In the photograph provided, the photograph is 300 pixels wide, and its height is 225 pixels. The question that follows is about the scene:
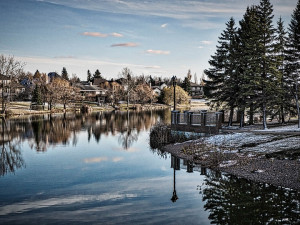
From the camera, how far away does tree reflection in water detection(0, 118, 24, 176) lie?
58.3 ft

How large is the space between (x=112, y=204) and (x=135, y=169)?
6.16 metres

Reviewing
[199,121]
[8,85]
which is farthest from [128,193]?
[8,85]

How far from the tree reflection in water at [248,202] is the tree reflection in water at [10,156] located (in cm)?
1170

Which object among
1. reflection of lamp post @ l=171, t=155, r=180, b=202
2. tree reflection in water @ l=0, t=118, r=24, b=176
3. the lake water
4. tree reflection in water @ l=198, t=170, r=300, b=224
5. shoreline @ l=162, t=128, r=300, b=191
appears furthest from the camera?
tree reflection in water @ l=0, t=118, r=24, b=176

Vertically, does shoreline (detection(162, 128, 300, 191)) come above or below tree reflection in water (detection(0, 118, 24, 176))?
above

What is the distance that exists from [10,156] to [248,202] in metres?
17.4

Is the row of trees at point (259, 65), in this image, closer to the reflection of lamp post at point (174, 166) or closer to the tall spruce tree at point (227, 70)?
the tall spruce tree at point (227, 70)

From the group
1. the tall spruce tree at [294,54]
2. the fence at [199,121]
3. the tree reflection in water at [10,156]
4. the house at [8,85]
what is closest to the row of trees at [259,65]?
the tall spruce tree at [294,54]

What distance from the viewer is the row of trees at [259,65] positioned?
25.1 metres

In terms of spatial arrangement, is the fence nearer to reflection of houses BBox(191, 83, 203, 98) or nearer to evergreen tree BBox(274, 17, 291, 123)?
evergreen tree BBox(274, 17, 291, 123)

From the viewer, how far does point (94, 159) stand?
20.5m

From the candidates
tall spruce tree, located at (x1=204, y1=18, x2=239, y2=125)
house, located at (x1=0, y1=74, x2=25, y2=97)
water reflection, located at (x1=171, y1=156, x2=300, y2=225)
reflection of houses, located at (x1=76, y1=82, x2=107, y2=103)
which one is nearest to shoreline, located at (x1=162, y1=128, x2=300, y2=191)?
water reflection, located at (x1=171, y1=156, x2=300, y2=225)

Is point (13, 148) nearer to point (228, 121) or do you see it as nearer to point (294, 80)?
point (228, 121)

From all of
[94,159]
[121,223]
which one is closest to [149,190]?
[121,223]
